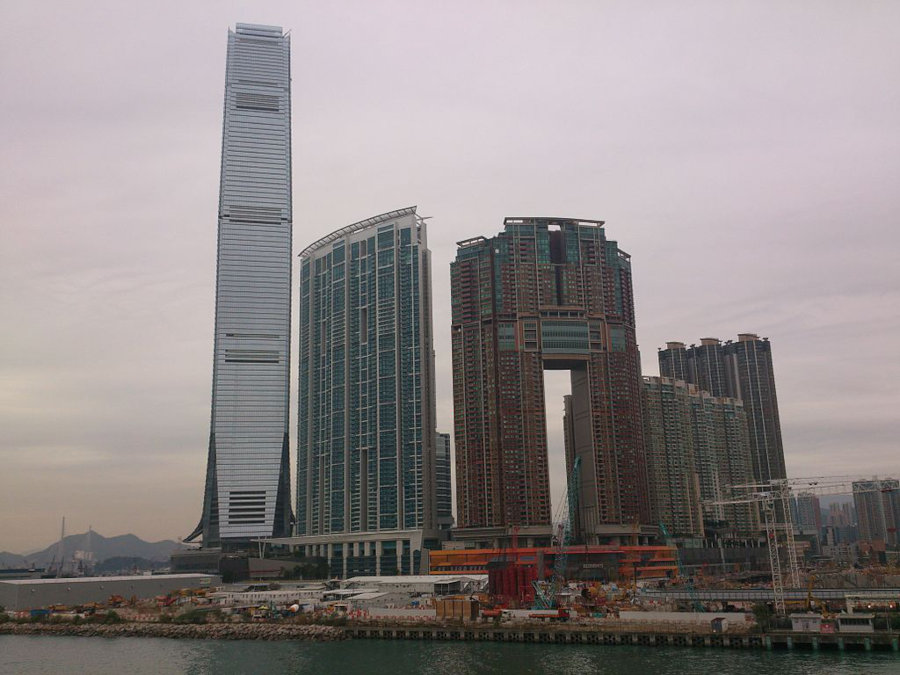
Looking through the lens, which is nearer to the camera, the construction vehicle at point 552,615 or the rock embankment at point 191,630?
the construction vehicle at point 552,615

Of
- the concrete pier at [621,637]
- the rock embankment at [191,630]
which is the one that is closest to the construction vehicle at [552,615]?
the concrete pier at [621,637]

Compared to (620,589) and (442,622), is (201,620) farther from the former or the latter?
(620,589)

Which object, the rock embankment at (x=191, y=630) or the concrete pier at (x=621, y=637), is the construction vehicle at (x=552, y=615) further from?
the rock embankment at (x=191, y=630)

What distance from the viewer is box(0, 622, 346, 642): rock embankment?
11750 centimetres

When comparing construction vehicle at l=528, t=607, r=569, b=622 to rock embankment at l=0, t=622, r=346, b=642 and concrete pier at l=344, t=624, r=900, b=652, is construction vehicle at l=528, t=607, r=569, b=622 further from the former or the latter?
rock embankment at l=0, t=622, r=346, b=642

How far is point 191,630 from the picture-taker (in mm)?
126312

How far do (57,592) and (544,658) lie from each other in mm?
109020

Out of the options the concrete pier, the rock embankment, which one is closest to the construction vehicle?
the concrete pier

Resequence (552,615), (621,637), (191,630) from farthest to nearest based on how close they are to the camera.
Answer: (191,630) → (552,615) → (621,637)

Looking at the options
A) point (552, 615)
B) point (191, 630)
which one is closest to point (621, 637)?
point (552, 615)

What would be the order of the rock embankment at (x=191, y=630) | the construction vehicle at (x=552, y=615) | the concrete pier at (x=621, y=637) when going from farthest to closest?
the rock embankment at (x=191, y=630) → the construction vehicle at (x=552, y=615) → the concrete pier at (x=621, y=637)

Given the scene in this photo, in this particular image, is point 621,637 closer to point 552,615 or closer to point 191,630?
point 552,615

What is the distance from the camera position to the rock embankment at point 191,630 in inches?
4626

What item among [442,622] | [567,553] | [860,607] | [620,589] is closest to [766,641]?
[860,607]
